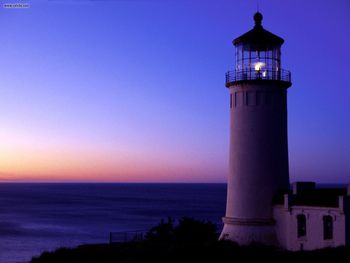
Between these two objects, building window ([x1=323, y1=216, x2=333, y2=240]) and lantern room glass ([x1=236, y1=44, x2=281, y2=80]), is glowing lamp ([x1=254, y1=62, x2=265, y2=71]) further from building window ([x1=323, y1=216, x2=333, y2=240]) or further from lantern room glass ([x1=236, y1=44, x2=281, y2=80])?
building window ([x1=323, y1=216, x2=333, y2=240])

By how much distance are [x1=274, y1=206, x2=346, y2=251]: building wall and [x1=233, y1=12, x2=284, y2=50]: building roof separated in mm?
7327

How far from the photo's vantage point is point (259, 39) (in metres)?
23.5

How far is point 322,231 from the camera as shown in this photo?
20.5 meters

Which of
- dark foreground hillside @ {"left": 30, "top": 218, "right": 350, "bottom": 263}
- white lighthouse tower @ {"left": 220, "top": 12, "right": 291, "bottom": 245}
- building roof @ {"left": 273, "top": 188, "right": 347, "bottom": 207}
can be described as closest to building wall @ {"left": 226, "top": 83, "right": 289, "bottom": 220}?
white lighthouse tower @ {"left": 220, "top": 12, "right": 291, "bottom": 245}

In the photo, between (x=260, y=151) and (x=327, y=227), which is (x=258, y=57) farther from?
(x=327, y=227)

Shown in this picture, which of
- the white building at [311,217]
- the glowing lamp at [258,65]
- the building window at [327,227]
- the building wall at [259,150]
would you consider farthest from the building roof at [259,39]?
the building window at [327,227]

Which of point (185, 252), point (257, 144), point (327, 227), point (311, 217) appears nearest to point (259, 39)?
point (257, 144)

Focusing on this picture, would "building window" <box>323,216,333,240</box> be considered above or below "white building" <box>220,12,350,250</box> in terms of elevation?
below

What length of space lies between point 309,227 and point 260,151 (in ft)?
13.0

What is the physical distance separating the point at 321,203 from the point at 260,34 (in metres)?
8.03

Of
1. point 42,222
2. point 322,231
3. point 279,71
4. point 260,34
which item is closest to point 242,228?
point 322,231

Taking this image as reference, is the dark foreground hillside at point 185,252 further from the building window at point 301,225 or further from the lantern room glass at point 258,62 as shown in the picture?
the lantern room glass at point 258,62

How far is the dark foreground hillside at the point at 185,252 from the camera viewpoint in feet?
49.2

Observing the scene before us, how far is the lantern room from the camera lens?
23.5 m
